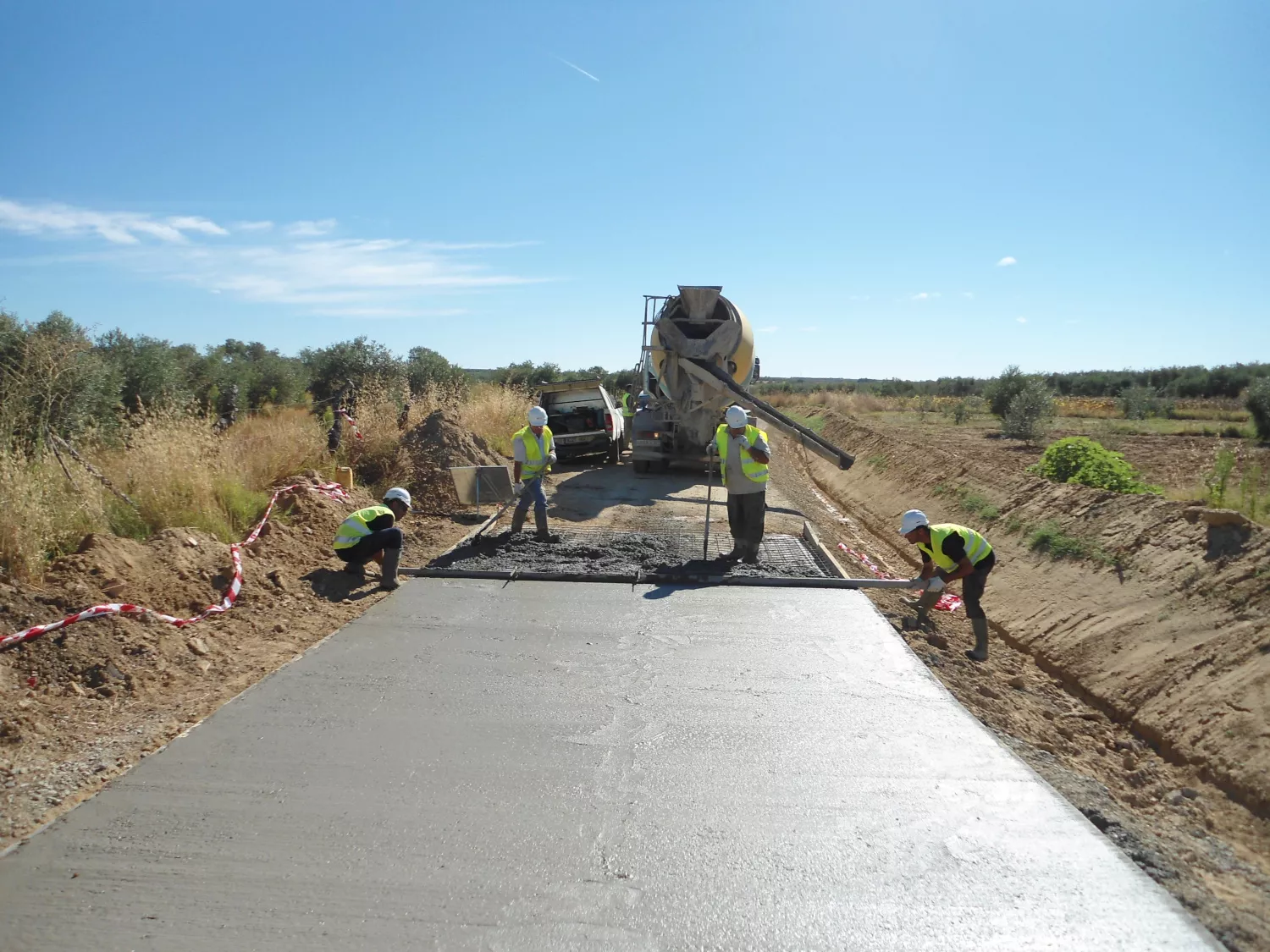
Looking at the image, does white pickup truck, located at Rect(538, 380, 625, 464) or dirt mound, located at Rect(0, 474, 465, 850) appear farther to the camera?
white pickup truck, located at Rect(538, 380, 625, 464)

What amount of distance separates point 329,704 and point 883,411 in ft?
139

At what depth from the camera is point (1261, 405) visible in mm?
24234

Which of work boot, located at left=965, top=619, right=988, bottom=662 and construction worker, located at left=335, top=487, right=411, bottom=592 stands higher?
construction worker, located at left=335, top=487, right=411, bottom=592

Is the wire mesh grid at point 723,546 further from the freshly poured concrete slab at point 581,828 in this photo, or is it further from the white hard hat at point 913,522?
the freshly poured concrete slab at point 581,828

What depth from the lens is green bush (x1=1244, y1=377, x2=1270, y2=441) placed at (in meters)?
24.1

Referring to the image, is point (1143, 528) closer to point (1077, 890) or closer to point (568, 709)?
point (1077, 890)

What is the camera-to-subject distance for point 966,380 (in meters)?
70.4

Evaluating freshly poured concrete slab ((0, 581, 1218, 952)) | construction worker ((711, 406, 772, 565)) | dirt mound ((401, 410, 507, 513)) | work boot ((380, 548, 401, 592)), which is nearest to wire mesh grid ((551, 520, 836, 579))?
construction worker ((711, 406, 772, 565))

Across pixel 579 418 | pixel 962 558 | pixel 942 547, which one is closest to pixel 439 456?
pixel 579 418

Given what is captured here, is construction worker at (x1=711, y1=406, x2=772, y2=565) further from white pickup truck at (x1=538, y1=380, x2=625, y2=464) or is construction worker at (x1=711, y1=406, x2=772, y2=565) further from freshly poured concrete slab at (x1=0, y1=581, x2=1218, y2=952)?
white pickup truck at (x1=538, y1=380, x2=625, y2=464)

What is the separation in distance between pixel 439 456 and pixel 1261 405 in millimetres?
24271

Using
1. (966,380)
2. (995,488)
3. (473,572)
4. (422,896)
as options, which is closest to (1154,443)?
(995,488)

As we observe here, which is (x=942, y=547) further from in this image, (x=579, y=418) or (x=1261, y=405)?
(x=1261, y=405)

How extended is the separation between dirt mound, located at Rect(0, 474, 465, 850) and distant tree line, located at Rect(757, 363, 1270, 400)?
99.8 ft
